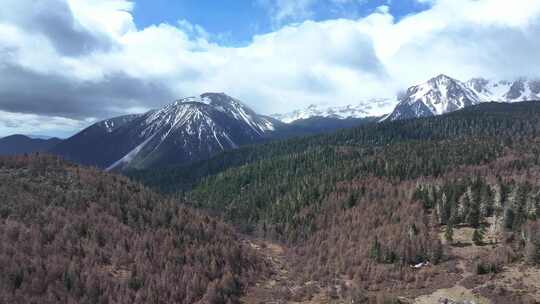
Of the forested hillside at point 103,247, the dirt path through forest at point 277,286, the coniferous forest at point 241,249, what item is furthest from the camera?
the dirt path through forest at point 277,286

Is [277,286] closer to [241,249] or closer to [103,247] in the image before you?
[241,249]

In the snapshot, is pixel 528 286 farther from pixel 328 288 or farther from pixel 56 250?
pixel 56 250

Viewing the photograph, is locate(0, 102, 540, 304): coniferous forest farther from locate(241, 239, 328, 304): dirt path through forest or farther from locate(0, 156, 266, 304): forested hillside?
locate(241, 239, 328, 304): dirt path through forest

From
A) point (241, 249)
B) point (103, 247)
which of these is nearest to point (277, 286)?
point (241, 249)

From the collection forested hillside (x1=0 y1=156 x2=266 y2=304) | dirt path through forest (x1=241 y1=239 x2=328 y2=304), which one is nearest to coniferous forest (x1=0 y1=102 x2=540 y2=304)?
forested hillside (x1=0 y1=156 x2=266 y2=304)

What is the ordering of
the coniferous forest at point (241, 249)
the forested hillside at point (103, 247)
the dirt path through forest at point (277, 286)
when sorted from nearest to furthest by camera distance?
the coniferous forest at point (241, 249) < the forested hillside at point (103, 247) < the dirt path through forest at point (277, 286)

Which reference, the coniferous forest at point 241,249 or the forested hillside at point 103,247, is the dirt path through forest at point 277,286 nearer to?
the coniferous forest at point 241,249

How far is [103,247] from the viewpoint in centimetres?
13025

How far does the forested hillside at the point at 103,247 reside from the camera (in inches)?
4291

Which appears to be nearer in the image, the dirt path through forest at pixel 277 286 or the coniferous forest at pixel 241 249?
the coniferous forest at pixel 241 249

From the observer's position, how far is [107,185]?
174 metres

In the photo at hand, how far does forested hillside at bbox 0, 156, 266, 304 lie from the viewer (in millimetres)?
109000

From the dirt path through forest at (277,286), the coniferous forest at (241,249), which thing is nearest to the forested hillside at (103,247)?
the coniferous forest at (241,249)

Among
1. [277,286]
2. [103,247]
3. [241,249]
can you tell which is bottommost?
[277,286]
